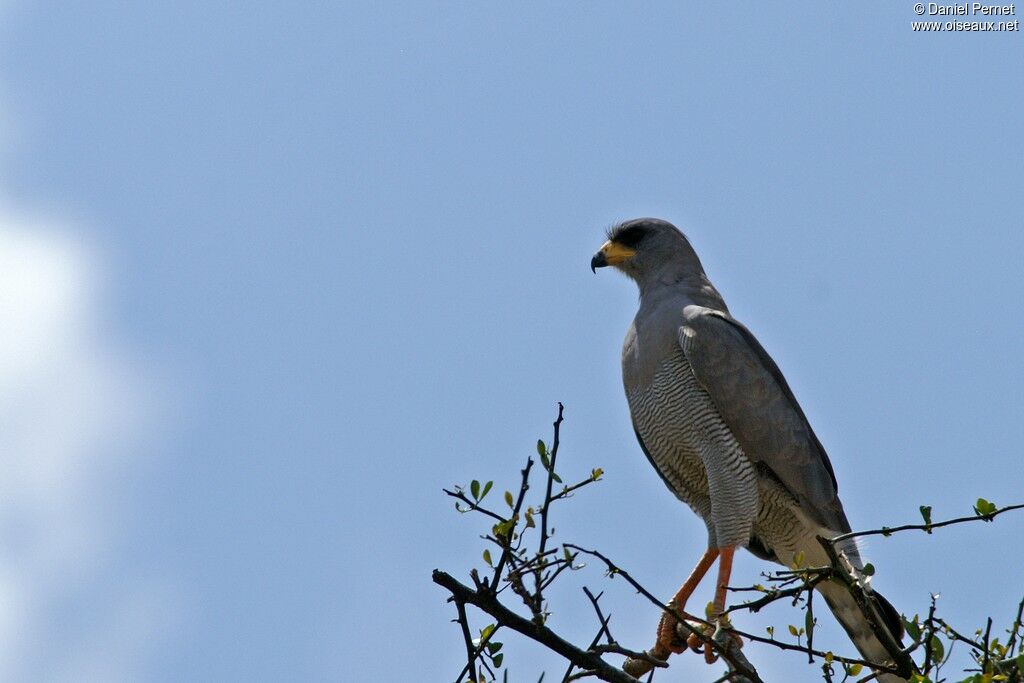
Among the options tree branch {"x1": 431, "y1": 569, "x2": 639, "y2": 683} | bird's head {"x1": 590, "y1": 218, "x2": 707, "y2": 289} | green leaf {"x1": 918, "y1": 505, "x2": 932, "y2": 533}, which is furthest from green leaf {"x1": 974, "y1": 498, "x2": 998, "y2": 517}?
bird's head {"x1": 590, "y1": 218, "x2": 707, "y2": 289}

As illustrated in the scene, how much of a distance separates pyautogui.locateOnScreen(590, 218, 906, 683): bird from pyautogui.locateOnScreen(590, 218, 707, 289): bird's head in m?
0.48

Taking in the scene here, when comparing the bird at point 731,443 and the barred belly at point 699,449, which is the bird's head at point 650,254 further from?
the barred belly at point 699,449

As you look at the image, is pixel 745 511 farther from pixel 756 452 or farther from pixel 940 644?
pixel 940 644

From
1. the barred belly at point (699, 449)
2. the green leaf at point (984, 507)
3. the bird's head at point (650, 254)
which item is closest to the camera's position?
the green leaf at point (984, 507)

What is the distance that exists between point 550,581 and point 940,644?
1.34 meters

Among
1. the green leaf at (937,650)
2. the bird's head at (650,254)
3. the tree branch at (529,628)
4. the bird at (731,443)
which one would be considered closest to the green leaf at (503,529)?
the tree branch at (529,628)

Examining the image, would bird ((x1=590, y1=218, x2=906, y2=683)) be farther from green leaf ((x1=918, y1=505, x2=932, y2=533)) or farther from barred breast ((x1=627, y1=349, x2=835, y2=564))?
green leaf ((x1=918, y1=505, x2=932, y2=533))

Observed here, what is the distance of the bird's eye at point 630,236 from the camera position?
8.05 meters

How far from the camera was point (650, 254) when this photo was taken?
793cm

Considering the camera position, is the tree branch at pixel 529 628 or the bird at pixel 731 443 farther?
the bird at pixel 731 443

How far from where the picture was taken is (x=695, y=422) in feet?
23.0

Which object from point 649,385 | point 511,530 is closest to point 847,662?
point 511,530

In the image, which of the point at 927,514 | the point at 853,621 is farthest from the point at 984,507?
the point at 853,621

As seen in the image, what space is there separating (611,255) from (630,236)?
0.59 ft
